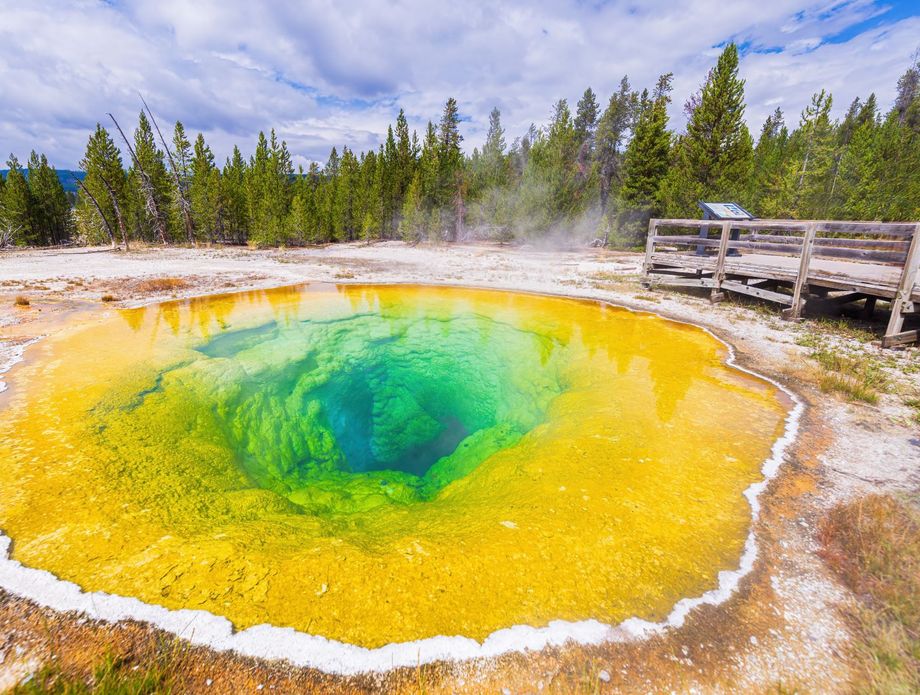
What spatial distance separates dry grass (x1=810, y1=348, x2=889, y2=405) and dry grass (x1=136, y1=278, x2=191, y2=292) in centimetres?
1862

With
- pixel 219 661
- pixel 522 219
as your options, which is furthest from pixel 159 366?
pixel 522 219

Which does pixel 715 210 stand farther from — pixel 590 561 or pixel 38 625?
pixel 38 625

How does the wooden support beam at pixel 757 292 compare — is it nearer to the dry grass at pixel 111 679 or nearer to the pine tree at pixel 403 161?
the dry grass at pixel 111 679

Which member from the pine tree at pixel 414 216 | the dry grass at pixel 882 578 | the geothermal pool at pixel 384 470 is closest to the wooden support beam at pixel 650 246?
the geothermal pool at pixel 384 470

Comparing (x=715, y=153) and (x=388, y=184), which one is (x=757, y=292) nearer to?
(x=715, y=153)

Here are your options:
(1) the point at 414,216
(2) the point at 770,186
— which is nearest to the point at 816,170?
(2) the point at 770,186

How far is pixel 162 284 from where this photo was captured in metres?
15.1

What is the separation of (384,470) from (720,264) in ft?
39.3

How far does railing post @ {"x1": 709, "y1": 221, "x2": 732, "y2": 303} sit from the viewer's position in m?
12.3

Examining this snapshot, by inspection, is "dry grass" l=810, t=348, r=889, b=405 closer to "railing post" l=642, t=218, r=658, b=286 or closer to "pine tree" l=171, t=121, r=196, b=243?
"railing post" l=642, t=218, r=658, b=286

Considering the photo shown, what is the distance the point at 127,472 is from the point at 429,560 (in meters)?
3.75

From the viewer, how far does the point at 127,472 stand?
15.1 ft

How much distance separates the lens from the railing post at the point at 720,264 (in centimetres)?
1227

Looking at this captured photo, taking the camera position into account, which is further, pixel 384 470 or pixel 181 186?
pixel 181 186
